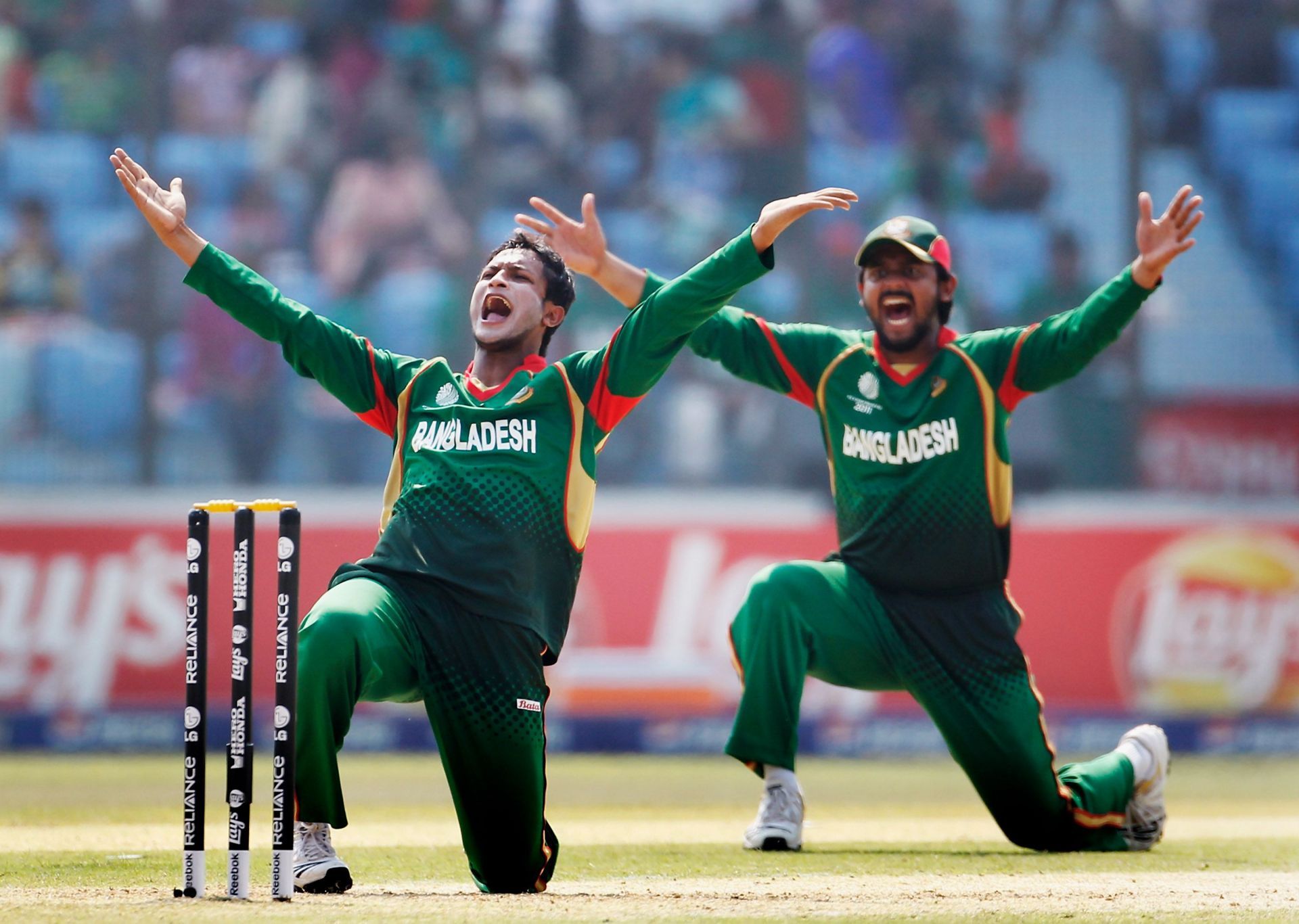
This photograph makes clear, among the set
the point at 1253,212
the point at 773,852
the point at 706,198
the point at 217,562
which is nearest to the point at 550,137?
the point at 706,198

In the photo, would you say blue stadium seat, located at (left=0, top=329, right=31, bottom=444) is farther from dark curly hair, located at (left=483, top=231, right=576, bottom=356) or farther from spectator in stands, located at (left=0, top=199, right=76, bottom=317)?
dark curly hair, located at (left=483, top=231, right=576, bottom=356)

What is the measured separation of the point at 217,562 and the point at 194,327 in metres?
2.45

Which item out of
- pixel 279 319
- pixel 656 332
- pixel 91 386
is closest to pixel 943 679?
pixel 656 332

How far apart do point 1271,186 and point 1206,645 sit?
13.7 feet

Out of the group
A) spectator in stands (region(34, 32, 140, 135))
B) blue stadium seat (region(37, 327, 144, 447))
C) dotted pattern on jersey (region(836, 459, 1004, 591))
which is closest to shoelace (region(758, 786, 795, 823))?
dotted pattern on jersey (region(836, 459, 1004, 591))

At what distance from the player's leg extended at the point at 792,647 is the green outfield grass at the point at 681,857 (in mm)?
386

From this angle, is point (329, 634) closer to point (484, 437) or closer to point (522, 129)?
point (484, 437)

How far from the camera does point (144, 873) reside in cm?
476

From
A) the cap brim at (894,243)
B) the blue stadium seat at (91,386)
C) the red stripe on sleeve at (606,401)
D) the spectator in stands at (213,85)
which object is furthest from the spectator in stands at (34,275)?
the red stripe on sleeve at (606,401)

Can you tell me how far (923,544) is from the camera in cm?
599

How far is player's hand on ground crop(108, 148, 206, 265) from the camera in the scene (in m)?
4.79

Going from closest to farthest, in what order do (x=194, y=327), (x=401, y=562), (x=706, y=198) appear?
(x=401, y=562) < (x=194, y=327) < (x=706, y=198)

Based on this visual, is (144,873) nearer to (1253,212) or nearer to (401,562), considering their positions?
(401,562)

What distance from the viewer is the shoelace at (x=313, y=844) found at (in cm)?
421
